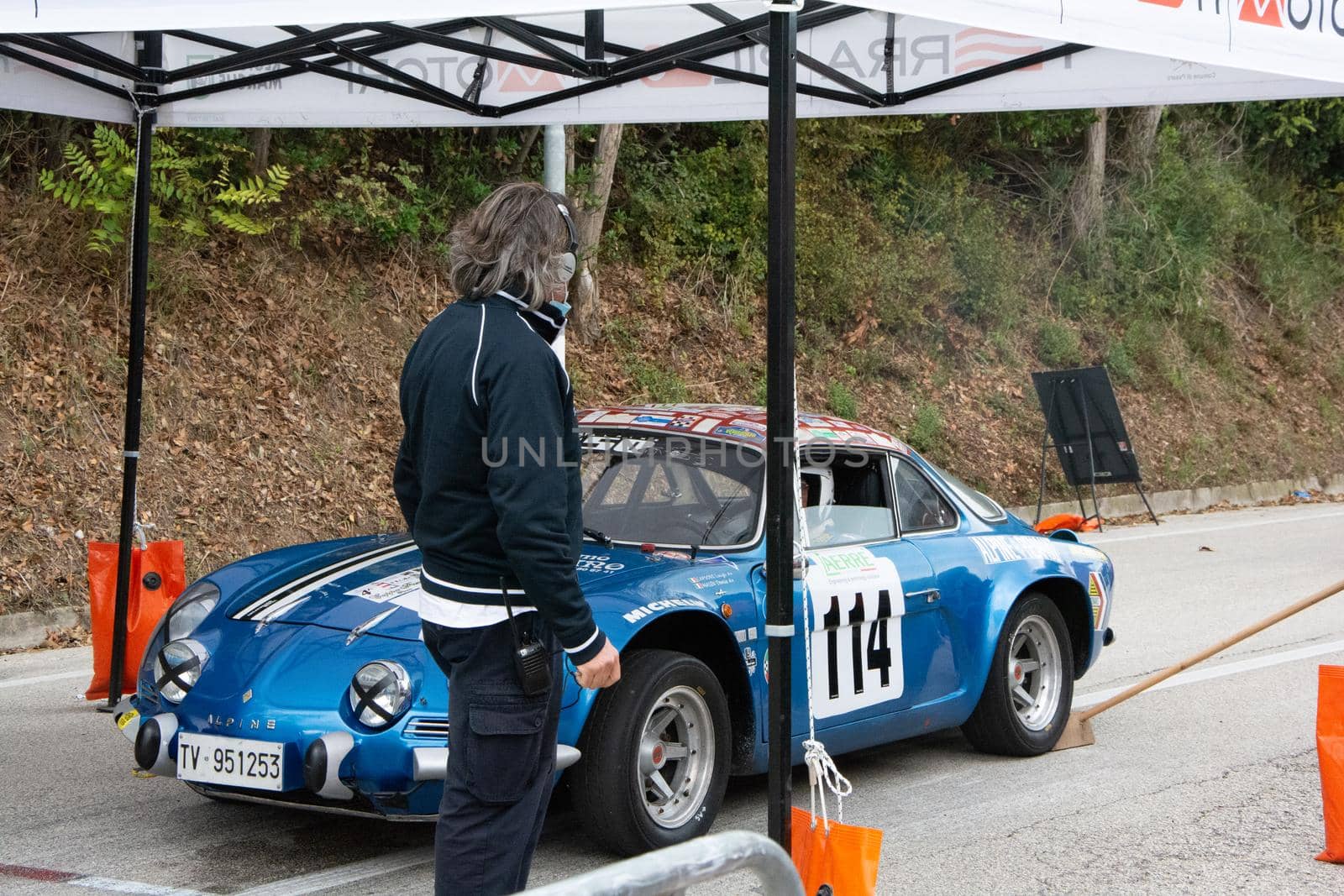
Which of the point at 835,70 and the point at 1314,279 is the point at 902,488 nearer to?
the point at 835,70

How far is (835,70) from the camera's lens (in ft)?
21.3

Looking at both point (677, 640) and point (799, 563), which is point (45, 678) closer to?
point (677, 640)

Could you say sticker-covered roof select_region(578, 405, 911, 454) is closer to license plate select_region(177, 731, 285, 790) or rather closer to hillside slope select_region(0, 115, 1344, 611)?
license plate select_region(177, 731, 285, 790)

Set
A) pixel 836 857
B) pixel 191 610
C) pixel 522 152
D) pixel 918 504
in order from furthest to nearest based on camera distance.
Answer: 1. pixel 522 152
2. pixel 918 504
3. pixel 191 610
4. pixel 836 857

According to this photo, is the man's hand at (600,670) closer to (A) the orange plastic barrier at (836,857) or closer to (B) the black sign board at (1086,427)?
(A) the orange plastic barrier at (836,857)

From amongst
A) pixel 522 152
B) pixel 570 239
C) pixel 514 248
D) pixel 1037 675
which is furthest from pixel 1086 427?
pixel 514 248

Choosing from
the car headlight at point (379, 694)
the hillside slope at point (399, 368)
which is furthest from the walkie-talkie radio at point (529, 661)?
the hillside slope at point (399, 368)

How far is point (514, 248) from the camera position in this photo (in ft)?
10.6

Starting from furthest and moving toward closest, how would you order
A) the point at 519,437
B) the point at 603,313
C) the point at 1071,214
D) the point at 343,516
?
the point at 1071,214 → the point at 603,313 → the point at 343,516 → the point at 519,437

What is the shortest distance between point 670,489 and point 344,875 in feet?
6.21

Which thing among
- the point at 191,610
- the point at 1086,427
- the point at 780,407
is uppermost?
the point at 1086,427

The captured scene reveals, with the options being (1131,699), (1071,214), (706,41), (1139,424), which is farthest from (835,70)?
(1071,214)

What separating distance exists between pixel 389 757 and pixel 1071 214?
2046 centimetres

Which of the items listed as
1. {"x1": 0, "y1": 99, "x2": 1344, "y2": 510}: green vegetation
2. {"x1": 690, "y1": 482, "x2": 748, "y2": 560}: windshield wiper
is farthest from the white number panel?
{"x1": 0, "y1": 99, "x2": 1344, "y2": 510}: green vegetation
